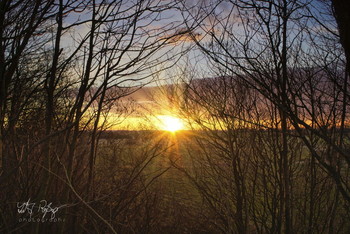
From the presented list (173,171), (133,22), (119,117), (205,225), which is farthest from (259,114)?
(173,171)

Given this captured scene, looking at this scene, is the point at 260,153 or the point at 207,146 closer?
the point at 260,153

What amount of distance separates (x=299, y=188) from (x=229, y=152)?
2314 millimetres

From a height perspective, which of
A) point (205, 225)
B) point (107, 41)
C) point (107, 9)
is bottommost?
point (205, 225)

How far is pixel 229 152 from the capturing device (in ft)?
23.9

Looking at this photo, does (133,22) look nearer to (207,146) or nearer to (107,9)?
(107,9)

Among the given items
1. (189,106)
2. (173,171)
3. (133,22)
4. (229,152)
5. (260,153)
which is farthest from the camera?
(173,171)

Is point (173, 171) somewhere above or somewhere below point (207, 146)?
below

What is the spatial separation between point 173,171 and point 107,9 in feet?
53.8

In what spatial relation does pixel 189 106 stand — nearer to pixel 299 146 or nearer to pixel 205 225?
pixel 299 146

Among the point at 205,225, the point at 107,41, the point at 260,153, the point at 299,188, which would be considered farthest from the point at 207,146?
the point at 107,41

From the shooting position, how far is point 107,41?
7.38ft

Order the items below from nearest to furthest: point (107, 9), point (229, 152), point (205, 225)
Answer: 1. point (107, 9)
2. point (229, 152)
3. point (205, 225)

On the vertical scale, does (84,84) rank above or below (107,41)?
below

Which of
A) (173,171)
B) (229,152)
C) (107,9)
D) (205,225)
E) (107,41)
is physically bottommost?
(205,225)
